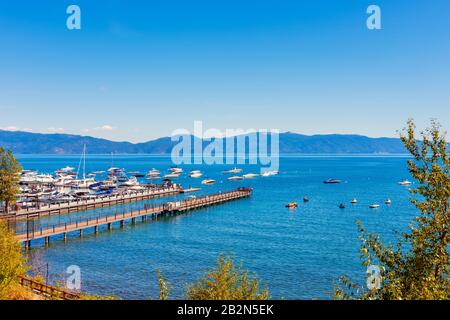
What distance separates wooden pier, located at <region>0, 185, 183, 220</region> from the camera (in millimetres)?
71575

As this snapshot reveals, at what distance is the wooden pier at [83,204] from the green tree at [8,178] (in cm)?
302

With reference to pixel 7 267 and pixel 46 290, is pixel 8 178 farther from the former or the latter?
pixel 7 267

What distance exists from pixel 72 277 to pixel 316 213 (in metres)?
59.2

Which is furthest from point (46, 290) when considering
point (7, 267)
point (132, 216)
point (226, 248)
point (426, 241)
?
point (132, 216)

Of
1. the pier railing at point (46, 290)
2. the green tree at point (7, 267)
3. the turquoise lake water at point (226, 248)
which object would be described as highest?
the green tree at point (7, 267)

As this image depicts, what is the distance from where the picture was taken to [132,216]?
75375 mm

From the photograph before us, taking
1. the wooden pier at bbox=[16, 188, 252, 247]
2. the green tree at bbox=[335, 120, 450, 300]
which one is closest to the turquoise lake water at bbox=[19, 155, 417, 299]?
the wooden pier at bbox=[16, 188, 252, 247]

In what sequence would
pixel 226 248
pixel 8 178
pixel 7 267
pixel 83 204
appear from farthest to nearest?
pixel 83 204 < pixel 8 178 < pixel 226 248 < pixel 7 267

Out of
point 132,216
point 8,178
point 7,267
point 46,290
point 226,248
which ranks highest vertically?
point 8,178

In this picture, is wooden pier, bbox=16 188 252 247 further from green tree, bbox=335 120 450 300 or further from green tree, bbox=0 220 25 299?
green tree, bbox=335 120 450 300

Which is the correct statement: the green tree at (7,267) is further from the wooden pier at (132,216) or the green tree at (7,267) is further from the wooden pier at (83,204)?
the wooden pier at (83,204)

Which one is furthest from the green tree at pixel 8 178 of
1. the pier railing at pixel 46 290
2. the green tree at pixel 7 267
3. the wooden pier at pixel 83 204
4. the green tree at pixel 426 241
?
the green tree at pixel 426 241

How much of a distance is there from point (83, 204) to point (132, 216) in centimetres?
1661

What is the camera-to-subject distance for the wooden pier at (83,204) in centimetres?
7157
